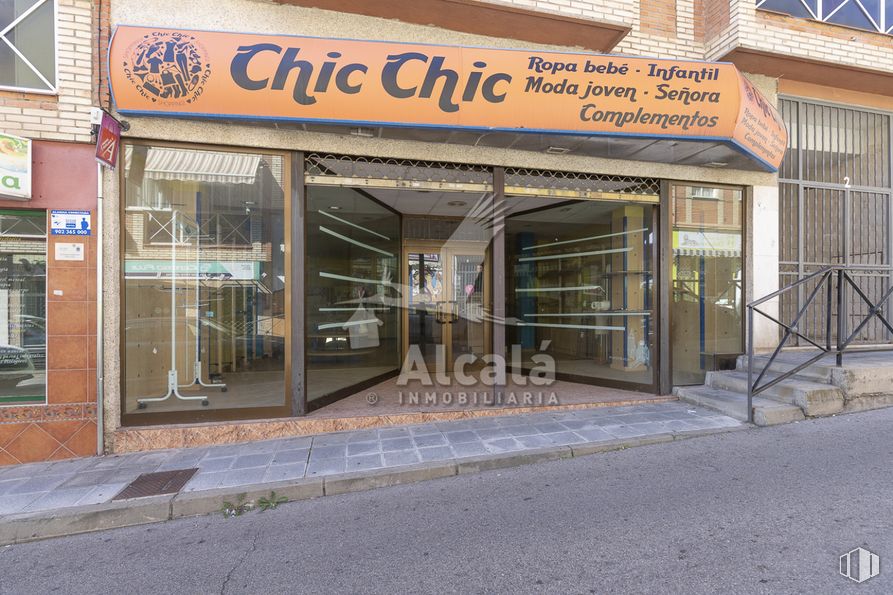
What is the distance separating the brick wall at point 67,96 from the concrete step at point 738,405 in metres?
8.35

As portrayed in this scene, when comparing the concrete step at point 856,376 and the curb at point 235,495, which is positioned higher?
the concrete step at point 856,376

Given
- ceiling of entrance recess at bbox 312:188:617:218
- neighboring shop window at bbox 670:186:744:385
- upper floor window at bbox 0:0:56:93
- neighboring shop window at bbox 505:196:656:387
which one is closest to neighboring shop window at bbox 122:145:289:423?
ceiling of entrance recess at bbox 312:188:617:218

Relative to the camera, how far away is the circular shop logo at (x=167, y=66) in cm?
429

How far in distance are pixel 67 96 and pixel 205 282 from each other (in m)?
2.42

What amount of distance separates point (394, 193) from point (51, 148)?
405 cm

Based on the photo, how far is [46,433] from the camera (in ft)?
14.6

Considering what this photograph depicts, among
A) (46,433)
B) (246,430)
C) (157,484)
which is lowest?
(157,484)

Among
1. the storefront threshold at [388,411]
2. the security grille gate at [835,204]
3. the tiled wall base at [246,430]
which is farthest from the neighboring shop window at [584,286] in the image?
the tiled wall base at [246,430]

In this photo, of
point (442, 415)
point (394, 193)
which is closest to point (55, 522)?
point (442, 415)

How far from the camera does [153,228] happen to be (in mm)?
5066

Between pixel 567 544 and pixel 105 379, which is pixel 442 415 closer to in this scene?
pixel 567 544

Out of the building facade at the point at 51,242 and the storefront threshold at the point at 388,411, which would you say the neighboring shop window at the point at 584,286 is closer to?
the storefront threshold at the point at 388,411

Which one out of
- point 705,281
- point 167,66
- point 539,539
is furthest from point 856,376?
point 167,66

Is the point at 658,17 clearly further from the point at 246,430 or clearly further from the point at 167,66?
the point at 246,430
